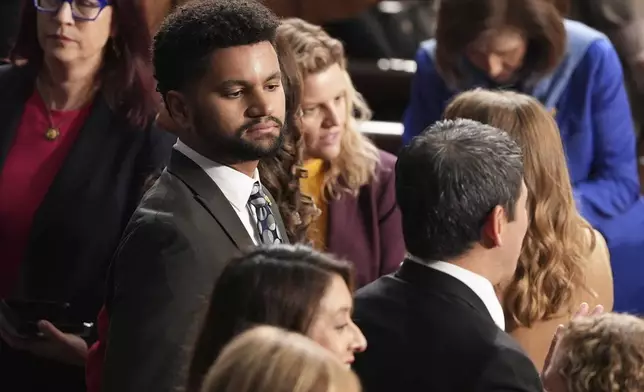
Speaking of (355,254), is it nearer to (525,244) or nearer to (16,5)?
(525,244)

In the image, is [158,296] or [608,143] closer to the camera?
[158,296]

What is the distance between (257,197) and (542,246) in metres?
0.63

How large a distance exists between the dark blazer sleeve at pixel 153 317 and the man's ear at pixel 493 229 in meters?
0.48

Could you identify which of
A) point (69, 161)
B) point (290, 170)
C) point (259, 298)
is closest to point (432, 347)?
point (259, 298)

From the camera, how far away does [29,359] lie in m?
3.03

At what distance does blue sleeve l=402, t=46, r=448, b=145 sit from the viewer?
371 cm

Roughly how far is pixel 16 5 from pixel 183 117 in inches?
77.9

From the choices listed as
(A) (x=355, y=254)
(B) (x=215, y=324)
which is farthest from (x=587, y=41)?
(B) (x=215, y=324)

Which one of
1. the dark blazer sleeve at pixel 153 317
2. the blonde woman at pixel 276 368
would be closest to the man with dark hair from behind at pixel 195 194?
the dark blazer sleeve at pixel 153 317

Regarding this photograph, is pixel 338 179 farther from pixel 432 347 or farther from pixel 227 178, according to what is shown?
pixel 432 347

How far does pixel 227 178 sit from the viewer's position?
223 cm

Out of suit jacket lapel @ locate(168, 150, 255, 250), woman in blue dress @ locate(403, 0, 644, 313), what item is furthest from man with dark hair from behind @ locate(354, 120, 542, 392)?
woman in blue dress @ locate(403, 0, 644, 313)

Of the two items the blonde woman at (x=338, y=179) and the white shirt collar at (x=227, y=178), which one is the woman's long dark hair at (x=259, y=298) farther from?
the blonde woman at (x=338, y=179)

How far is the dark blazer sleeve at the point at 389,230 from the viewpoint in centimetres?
319
